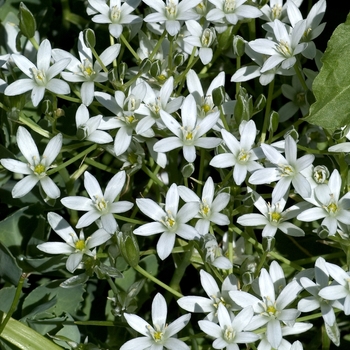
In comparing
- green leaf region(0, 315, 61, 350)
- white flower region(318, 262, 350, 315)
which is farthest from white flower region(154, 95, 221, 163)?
green leaf region(0, 315, 61, 350)

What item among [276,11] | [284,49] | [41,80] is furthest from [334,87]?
[41,80]

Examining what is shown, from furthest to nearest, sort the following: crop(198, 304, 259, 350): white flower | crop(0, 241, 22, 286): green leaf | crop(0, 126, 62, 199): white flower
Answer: crop(0, 241, 22, 286): green leaf, crop(0, 126, 62, 199): white flower, crop(198, 304, 259, 350): white flower

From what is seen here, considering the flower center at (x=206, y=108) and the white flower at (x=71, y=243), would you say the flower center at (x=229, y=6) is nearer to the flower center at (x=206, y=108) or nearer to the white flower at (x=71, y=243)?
the flower center at (x=206, y=108)

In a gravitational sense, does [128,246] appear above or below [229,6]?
below

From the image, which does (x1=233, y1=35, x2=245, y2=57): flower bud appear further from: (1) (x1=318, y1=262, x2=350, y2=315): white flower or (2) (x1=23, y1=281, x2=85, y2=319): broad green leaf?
(2) (x1=23, y1=281, x2=85, y2=319): broad green leaf

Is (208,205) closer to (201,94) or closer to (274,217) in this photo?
(274,217)

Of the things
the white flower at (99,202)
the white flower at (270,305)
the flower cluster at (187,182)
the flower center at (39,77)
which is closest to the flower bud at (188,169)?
the flower cluster at (187,182)
